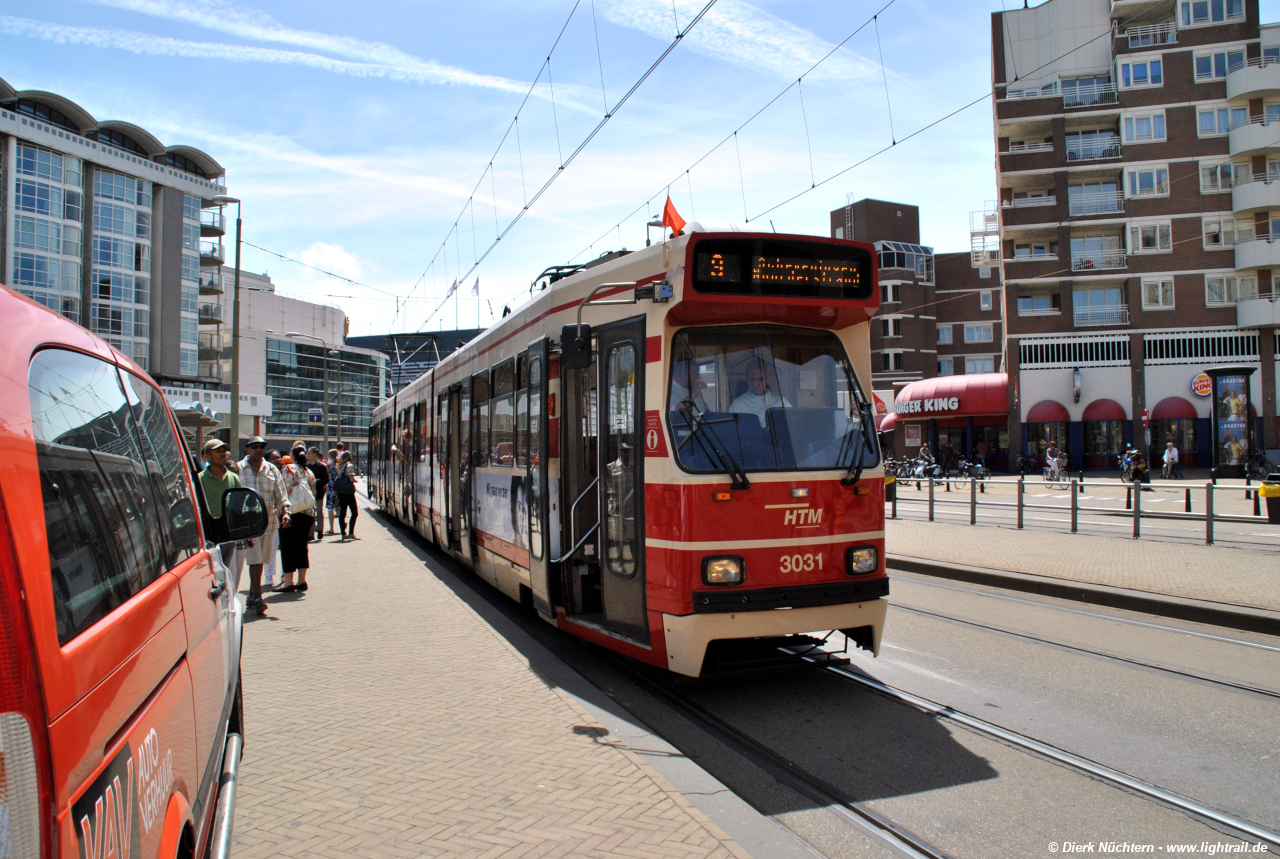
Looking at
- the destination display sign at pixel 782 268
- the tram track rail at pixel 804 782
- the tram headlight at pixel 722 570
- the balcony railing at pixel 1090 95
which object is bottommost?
the tram track rail at pixel 804 782

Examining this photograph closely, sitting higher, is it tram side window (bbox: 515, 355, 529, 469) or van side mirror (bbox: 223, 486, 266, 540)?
tram side window (bbox: 515, 355, 529, 469)

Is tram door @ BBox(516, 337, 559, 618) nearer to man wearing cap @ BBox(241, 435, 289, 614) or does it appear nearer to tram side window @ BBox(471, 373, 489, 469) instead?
tram side window @ BBox(471, 373, 489, 469)

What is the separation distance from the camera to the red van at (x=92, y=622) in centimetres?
140

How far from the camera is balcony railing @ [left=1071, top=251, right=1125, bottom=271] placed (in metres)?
44.8

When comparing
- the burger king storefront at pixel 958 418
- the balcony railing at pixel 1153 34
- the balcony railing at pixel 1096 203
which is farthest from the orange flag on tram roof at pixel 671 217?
the balcony railing at pixel 1153 34

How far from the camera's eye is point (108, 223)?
176 ft

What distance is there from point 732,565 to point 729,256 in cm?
208

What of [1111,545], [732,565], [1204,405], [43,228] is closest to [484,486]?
[732,565]

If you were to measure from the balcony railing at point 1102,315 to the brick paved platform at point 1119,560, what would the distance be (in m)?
34.7

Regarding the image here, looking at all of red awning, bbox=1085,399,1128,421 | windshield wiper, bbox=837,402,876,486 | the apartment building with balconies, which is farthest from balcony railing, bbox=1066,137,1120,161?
windshield wiper, bbox=837,402,876,486

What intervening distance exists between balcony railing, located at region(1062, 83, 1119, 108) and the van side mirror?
5110 centimetres

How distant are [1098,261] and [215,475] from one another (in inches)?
1873

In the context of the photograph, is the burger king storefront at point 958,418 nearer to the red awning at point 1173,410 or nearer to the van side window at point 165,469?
the red awning at point 1173,410

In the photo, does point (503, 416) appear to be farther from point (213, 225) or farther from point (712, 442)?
point (213, 225)
